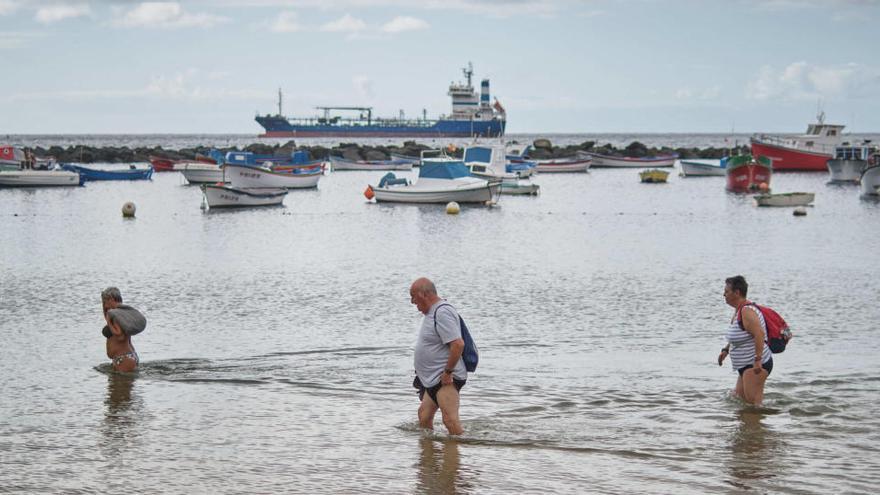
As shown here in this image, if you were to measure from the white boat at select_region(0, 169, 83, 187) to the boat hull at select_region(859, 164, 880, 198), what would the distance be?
48515 millimetres

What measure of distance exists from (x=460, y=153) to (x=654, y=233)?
30915 mm

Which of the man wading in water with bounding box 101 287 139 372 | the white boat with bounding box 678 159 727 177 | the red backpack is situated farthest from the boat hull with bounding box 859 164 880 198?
the man wading in water with bounding box 101 287 139 372

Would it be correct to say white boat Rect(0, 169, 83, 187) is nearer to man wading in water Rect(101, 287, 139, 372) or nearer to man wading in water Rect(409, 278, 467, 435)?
man wading in water Rect(101, 287, 139, 372)

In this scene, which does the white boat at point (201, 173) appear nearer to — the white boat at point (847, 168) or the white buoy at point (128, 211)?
the white buoy at point (128, 211)

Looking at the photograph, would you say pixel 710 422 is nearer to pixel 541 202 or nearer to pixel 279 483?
pixel 279 483

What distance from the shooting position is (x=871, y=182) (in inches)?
2267

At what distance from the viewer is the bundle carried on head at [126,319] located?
13.0m

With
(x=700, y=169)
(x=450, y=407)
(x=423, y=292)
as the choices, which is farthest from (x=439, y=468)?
(x=700, y=169)

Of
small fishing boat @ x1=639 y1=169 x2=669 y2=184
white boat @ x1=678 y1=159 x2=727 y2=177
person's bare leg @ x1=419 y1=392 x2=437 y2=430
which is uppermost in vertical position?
white boat @ x1=678 y1=159 x2=727 y2=177

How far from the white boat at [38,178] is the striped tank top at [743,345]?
2423 inches

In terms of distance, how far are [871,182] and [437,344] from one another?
176 ft

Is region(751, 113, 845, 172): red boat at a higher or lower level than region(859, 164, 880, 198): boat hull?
higher

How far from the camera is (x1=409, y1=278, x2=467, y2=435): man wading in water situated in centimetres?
945

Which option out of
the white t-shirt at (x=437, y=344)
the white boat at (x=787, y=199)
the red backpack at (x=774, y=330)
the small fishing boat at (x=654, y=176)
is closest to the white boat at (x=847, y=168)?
the small fishing boat at (x=654, y=176)
